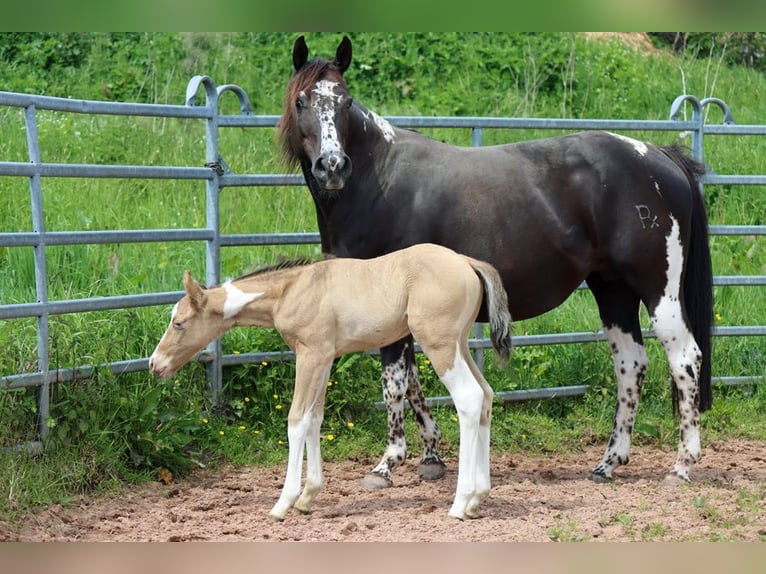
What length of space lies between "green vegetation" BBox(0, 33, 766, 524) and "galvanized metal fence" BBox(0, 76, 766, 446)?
4.5 inches

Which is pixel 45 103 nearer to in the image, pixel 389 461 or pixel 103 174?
pixel 103 174

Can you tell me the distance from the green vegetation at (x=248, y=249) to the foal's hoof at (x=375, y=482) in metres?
0.60

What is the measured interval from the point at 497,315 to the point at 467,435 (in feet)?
1.94

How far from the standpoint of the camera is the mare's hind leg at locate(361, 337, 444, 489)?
5637 millimetres

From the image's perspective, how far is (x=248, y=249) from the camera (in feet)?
26.0

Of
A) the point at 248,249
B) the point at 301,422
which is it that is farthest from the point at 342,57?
the point at 248,249

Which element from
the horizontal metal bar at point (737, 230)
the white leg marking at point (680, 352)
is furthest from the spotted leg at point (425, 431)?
the horizontal metal bar at point (737, 230)

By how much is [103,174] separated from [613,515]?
3.27m

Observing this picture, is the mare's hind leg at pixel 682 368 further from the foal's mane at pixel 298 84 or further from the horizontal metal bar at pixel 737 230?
the foal's mane at pixel 298 84

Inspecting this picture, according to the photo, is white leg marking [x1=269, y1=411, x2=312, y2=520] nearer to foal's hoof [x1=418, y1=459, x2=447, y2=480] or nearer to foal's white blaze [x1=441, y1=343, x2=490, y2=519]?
foal's white blaze [x1=441, y1=343, x2=490, y2=519]

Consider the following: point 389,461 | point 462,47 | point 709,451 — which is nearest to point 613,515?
point 389,461

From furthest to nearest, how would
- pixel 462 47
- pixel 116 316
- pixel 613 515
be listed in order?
pixel 462 47, pixel 116 316, pixel 613 515

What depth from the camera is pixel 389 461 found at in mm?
5727

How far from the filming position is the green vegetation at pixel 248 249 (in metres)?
5.47
